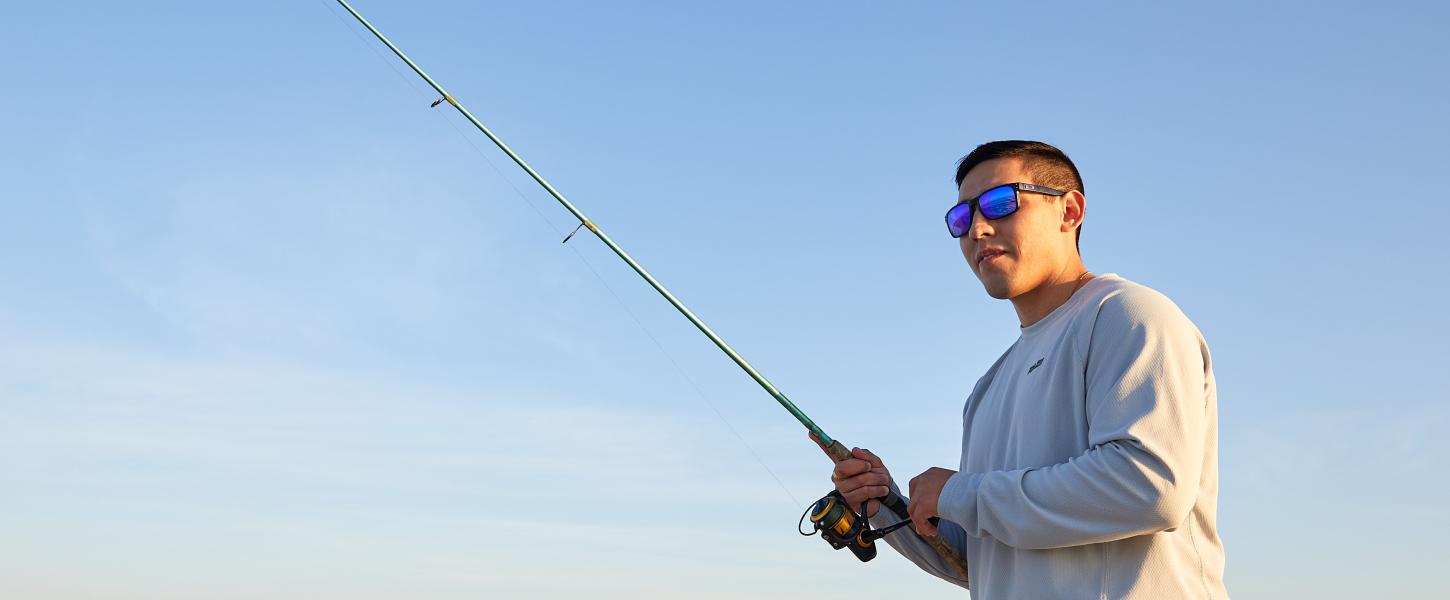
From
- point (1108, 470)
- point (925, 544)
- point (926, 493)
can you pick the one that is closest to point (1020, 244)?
point (926, 493)

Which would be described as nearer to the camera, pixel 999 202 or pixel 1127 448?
pixel 1127 448

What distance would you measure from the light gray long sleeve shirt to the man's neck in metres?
0.18

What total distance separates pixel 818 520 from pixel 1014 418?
1007 mm

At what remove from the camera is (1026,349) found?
3.84 m

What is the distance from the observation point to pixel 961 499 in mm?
3471

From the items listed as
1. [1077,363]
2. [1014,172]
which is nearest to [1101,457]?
[1077,363]

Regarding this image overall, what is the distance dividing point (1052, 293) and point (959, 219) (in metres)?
0.40

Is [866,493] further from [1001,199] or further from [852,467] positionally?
[1001,199]

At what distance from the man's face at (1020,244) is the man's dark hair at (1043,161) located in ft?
0.10

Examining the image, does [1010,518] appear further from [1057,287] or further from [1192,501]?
[1057,287]

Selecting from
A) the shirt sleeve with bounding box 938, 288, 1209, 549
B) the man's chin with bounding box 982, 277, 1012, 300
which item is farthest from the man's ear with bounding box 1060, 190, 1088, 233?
the shirt sleeve with bounding box 938, 288, 1209, 549

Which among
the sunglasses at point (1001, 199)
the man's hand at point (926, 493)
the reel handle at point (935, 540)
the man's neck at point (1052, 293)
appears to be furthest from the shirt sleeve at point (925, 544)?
the sunglasses at point (1001, 199)

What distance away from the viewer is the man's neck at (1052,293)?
381cm

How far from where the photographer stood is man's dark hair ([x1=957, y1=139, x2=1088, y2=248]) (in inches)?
153
